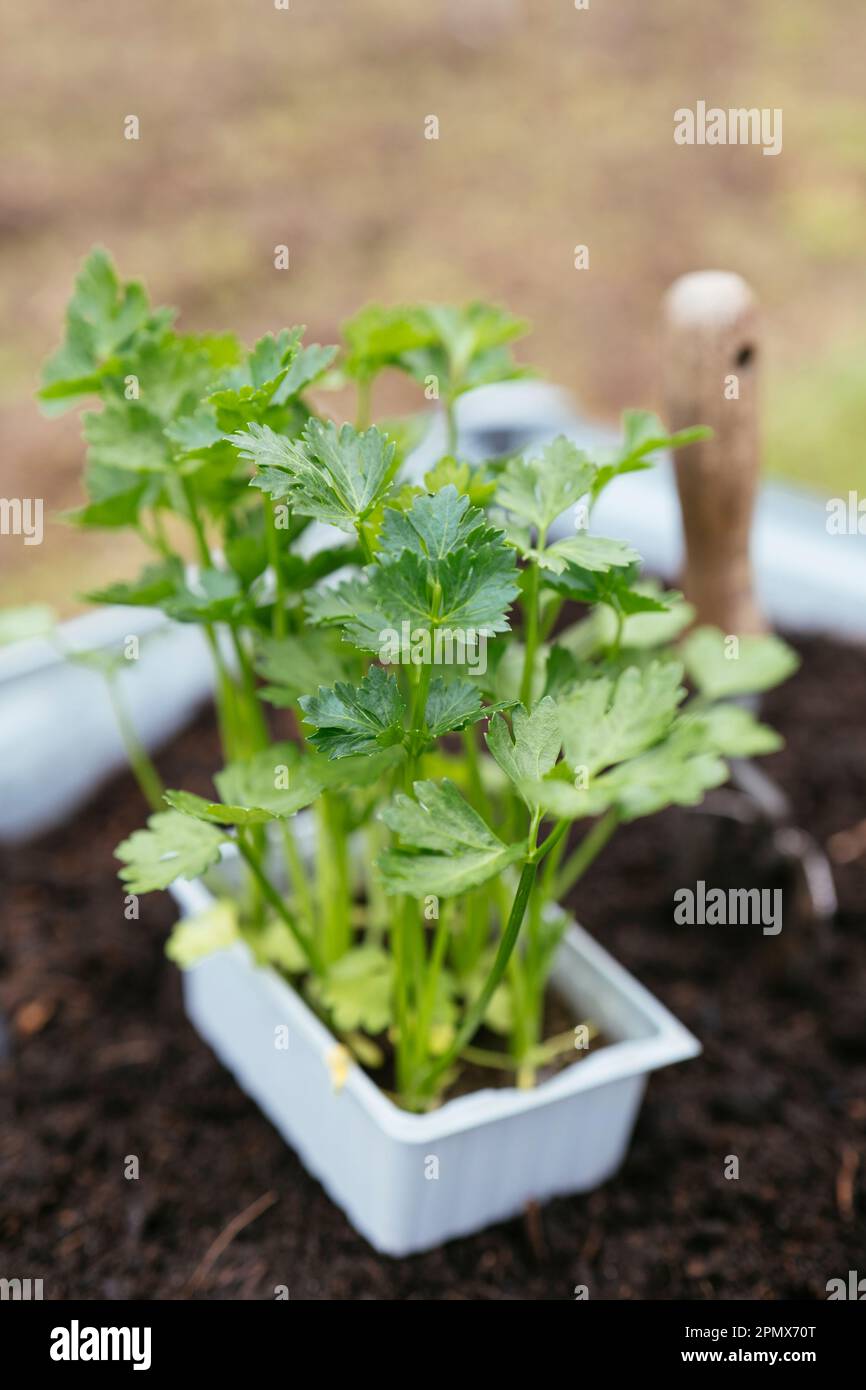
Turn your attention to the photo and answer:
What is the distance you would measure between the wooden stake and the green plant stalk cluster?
87 mm

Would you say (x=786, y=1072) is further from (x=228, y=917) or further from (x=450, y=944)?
(x=228, y=917)

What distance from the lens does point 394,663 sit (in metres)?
0.71

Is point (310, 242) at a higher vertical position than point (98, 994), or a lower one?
higher

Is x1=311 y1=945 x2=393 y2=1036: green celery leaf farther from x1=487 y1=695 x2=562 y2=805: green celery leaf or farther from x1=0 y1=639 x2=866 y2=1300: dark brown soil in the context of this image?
x1=487 y1=695 x2=562 y2=805: green celery leaf

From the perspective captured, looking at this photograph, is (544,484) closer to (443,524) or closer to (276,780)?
(443,524)

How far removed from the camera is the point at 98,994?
3.40ft

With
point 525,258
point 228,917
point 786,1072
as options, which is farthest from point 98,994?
point 525,258

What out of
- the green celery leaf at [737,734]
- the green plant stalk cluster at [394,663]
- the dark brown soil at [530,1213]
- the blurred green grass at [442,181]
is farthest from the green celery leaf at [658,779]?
the blurred green grass at [442,181]

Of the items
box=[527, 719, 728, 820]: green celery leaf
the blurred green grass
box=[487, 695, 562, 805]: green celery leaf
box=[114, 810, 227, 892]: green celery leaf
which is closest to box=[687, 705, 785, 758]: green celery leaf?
box=[527, 719, 728, 820]: green celery leaf

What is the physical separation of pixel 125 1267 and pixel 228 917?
0.24m

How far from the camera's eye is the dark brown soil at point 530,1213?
32.4 inches

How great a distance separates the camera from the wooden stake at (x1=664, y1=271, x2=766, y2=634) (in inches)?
33.9

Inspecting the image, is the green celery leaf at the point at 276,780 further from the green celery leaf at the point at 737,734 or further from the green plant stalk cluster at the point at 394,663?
the green celery leaf at the point at 737,734

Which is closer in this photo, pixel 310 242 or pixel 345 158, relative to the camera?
pixel 310 242
